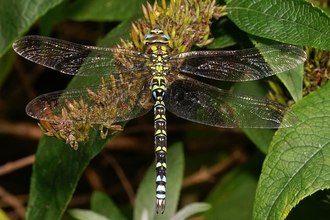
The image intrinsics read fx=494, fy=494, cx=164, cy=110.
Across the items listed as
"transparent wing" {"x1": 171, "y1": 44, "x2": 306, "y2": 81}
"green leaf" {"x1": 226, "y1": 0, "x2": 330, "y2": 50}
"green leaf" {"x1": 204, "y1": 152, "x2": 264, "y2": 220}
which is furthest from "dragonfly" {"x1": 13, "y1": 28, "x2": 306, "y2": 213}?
"green leaf" {"x1": 204, "y1": 152, "x2": 264, "y2": 220}

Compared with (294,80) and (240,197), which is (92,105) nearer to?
(294,80)

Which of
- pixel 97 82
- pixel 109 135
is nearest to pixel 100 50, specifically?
pixel 97 82

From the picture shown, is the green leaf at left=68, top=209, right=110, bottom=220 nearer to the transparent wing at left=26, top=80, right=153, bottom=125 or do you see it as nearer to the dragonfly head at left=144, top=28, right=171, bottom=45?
the transparent wing at left=26, top=80, right=153, bottom=125

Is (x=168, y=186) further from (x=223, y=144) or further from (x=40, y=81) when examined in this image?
(x=40, y=81)

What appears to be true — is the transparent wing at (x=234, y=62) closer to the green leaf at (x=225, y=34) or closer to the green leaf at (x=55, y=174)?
the green leaf at (x=225, y=34)

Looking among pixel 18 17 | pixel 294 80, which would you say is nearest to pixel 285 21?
pixel 294 80

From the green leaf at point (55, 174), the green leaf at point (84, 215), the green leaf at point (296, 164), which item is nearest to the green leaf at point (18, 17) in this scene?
the green leaf at point (55, 174)
